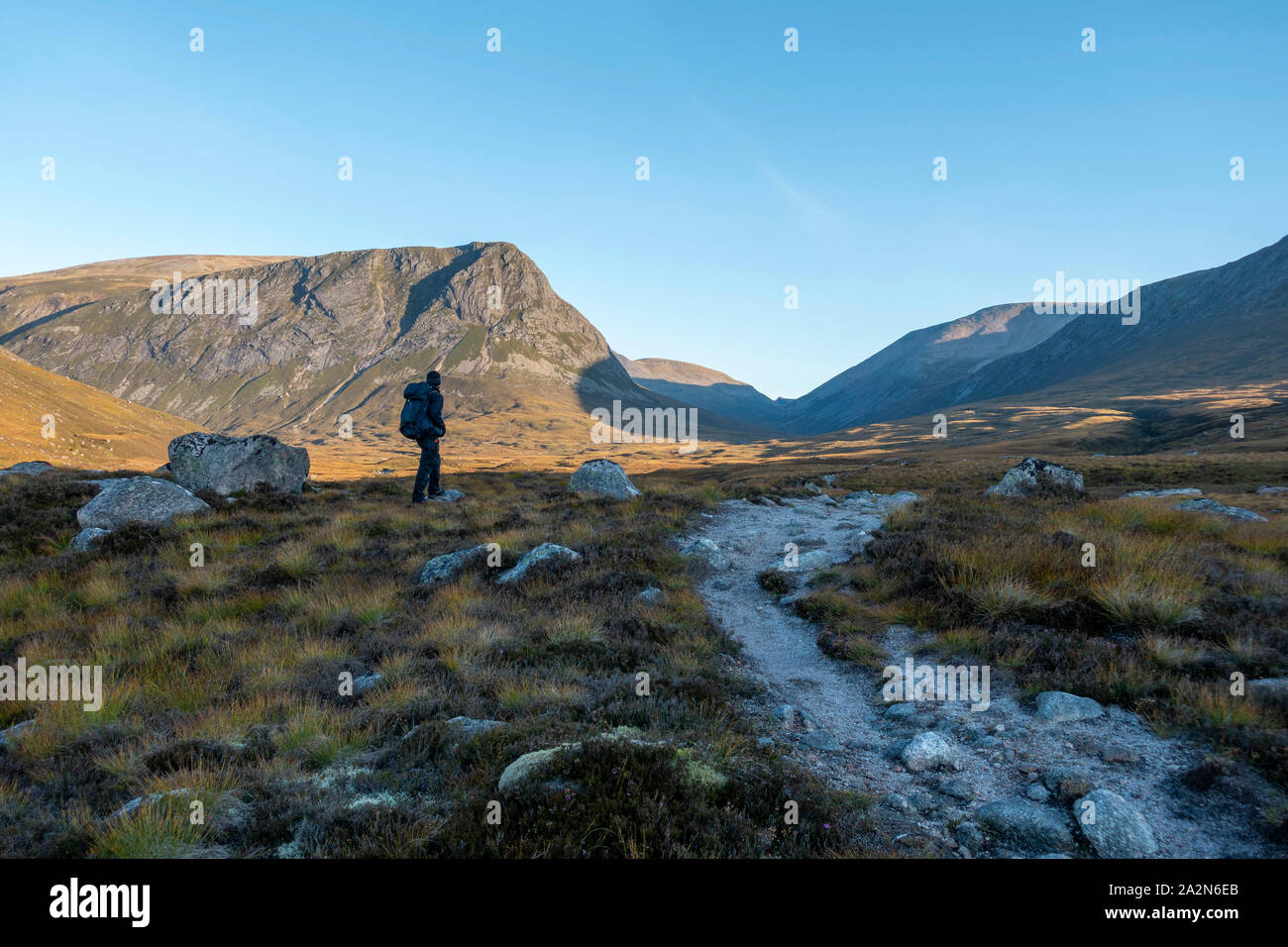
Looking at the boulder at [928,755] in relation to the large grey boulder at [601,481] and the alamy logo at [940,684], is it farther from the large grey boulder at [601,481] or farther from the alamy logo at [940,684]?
the large grey boulder at [601,481]

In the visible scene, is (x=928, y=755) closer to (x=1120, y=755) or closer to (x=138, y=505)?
(x=1120, y=755)

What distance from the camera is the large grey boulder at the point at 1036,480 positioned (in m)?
21.8

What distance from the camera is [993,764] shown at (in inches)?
191

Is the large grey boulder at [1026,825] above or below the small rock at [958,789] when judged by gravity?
above

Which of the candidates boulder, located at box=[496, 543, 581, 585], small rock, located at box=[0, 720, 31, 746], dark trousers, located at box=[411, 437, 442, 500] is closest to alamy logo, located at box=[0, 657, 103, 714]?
small rock, located at box=[0, 720, 31, 746]

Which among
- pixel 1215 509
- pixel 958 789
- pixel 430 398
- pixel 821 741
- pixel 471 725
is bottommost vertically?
pixel 821 741

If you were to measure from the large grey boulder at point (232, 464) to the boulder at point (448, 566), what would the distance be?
39.2 feet

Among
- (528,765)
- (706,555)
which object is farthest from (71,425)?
(528,765)

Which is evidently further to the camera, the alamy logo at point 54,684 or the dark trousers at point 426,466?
the dark trousers at point 426,466

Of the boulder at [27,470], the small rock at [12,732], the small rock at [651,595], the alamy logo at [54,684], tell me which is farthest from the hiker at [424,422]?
the boulder at [27,470]

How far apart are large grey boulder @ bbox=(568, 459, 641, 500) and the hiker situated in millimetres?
5323
